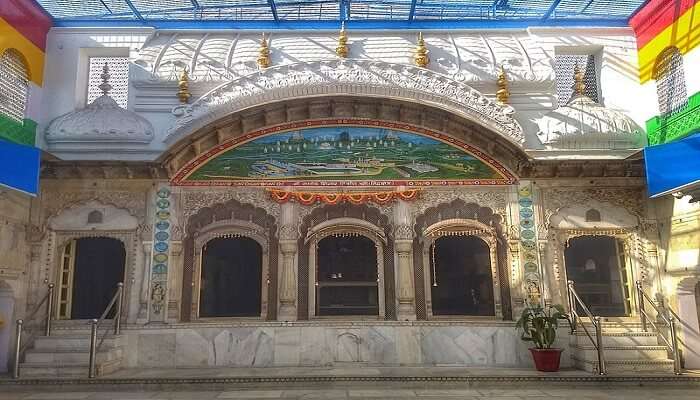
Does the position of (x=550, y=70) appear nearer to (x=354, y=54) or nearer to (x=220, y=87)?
(x=354, y=54)

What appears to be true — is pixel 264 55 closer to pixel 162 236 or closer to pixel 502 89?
pixel 162 236

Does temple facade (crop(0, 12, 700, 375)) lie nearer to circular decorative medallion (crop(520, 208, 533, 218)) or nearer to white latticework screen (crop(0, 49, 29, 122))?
circular decorative medallion (crop(520, 208, 533, 218))

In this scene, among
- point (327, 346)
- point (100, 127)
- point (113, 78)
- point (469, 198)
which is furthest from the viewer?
point (113, 78)

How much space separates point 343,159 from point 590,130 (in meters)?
4.56

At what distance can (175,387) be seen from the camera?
26.6ft

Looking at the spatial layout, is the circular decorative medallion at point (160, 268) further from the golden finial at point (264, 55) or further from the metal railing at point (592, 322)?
the metal railing at point (592, 322)

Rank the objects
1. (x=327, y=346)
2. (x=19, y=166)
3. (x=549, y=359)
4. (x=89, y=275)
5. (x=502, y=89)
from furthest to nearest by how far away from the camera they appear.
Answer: (x=502, y=89), (x=89, y=275), (x=327, y=346), (x=549, y=359), (x=19, y=166)

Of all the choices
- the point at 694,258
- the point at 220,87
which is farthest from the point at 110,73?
the point at 694,258

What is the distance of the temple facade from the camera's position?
9719mm

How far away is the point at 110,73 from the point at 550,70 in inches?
343

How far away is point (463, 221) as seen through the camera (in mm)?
10297

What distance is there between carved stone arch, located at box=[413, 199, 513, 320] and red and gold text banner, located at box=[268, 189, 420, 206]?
0.49 metres

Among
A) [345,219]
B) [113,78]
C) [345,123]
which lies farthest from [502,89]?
[113,78]

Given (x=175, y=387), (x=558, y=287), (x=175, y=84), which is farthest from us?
(x=175, y=84)
